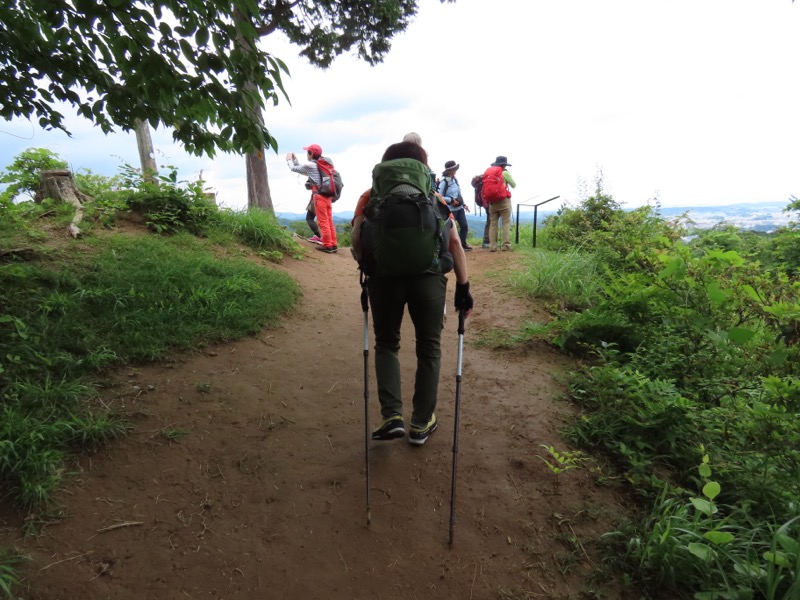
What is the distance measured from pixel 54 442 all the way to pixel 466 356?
3.24 metres

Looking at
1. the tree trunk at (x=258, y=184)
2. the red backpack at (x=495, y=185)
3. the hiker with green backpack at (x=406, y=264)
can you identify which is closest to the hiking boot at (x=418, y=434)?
the hiker with green backpack at (x=406, y=264)

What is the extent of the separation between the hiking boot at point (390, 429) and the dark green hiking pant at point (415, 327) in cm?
4

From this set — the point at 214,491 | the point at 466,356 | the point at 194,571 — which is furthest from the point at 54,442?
the point at 466,356

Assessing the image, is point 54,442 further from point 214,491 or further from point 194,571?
point 194,571

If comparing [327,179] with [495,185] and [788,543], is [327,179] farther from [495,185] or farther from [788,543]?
[788,543]

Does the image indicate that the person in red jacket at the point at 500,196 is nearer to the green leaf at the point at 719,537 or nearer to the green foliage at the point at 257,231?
the green foliage at the point at 257,231

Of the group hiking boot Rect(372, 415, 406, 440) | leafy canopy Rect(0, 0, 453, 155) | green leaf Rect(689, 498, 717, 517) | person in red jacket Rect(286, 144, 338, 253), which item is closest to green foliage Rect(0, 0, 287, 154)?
leafy canopy Rect(0, 0, 453, 155)

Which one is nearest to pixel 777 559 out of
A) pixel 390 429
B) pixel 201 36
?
pixel 390 429

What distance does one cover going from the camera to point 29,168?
707 centimetres

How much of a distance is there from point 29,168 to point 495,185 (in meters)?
8.17

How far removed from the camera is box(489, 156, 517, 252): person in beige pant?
8.71m

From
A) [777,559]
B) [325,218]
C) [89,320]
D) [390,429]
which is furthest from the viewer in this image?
[325,218]

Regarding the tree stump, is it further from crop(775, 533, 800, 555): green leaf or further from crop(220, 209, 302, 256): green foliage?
crop(775, 533, 800, 555): green leaf

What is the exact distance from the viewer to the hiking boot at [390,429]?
2.83 meters
